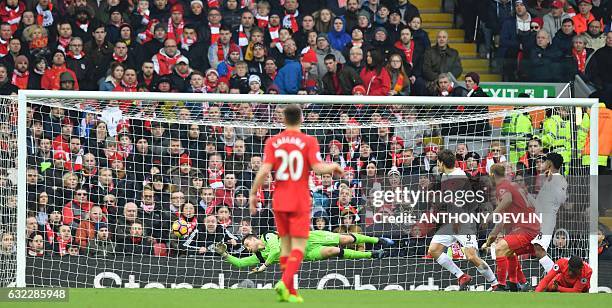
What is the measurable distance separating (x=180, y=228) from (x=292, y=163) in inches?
184

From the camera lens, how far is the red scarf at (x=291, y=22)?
62.1 feet

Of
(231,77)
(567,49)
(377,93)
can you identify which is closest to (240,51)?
(231,77)

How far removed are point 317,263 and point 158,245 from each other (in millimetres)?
1864

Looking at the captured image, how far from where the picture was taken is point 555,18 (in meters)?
20.3

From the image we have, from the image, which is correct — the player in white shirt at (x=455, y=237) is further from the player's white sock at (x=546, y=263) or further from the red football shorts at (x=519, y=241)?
the player's white sock at (x=546, y=263)

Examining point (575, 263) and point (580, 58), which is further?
point (580, 58)

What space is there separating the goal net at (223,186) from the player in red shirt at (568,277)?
0.79 m

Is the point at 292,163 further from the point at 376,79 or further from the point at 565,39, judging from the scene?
the point at 565,39

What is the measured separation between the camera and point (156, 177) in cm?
1527

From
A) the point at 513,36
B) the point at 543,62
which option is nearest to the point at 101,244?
the point at 543,62

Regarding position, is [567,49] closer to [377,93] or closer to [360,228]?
[377,93]

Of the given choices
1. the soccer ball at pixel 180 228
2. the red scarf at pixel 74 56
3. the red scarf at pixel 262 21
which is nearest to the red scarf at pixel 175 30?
the red scarf at pixel 262 21

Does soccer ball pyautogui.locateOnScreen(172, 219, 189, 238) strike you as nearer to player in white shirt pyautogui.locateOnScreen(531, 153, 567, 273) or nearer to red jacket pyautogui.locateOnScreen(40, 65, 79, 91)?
red jacket pyautogui.locateOnScreen(40, 65, 79, 91)

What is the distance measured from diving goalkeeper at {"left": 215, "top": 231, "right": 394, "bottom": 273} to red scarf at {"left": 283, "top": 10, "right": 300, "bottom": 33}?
4.79 meters
